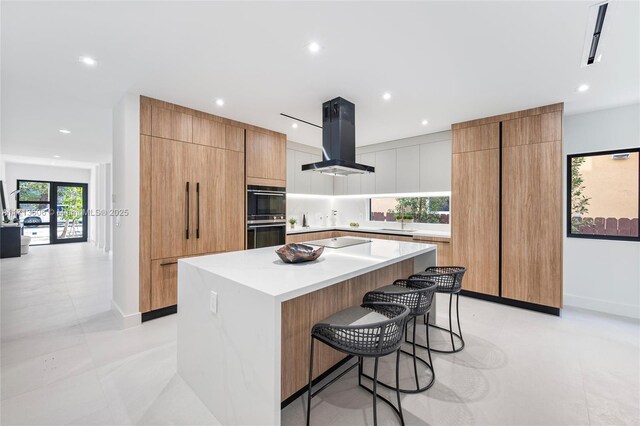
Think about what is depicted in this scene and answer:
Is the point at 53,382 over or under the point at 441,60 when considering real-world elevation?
under

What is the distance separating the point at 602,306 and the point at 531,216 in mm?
1448

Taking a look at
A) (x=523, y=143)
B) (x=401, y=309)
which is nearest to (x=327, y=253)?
(x=401, y=309)

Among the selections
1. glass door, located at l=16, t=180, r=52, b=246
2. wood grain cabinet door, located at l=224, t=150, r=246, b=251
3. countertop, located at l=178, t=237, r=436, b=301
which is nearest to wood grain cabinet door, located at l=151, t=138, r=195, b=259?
wood grain cabinet door, located at l=224, t=150, r=246, b=251

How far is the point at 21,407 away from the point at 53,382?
0.86 feet

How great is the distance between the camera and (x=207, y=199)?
3.74 meters

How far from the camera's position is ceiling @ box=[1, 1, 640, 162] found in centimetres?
183

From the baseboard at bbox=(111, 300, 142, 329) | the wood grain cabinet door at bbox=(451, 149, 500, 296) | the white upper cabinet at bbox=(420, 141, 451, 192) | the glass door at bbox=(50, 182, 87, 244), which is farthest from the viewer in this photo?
the glass door at bbox=(50, 182, 87, 244)

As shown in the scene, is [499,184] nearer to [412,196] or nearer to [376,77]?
[412,196]

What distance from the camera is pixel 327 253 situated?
252 centimetres

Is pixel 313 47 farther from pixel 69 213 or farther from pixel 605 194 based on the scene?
pixel 69 213

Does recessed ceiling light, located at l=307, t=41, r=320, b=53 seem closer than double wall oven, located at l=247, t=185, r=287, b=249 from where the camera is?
Yes

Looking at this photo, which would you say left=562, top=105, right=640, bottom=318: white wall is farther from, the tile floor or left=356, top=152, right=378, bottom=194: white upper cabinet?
left=356, top=152, right=378, bottom=194: white upper cabinet


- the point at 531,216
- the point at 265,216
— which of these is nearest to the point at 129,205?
the point at 265,216

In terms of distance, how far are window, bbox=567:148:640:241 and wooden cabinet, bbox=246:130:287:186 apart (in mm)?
4194
